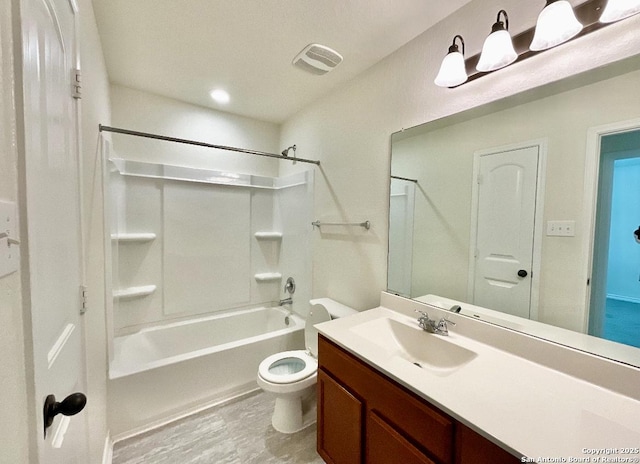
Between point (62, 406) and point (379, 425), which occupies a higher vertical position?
point (62, 406)

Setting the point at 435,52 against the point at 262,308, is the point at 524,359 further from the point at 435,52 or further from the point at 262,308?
the point at 262,308

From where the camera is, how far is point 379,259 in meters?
1.82

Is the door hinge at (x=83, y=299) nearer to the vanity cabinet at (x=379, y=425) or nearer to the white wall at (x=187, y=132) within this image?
the vanity cabinet at (x=379, y=425)

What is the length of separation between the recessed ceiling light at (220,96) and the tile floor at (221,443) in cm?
263

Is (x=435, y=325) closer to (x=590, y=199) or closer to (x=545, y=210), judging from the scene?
(x=545, y=210)

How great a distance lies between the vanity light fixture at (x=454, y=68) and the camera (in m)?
1.27

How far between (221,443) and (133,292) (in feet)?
4.73

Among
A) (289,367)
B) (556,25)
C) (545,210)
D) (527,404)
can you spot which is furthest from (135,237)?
(556,25)

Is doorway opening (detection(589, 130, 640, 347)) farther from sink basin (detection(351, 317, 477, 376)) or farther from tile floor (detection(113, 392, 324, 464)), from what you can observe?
tile floor (detection(113, 392, 324, 464))

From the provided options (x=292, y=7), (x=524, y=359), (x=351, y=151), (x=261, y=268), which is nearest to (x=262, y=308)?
(x=261, y=268)

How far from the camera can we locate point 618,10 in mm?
875

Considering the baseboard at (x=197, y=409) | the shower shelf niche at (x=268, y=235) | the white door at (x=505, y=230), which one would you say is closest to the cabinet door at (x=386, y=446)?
the white door at (x=505, y=230)

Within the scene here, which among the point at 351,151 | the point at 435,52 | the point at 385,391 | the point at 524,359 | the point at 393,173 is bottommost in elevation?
the point at 385,391

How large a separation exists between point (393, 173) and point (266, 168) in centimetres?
177
